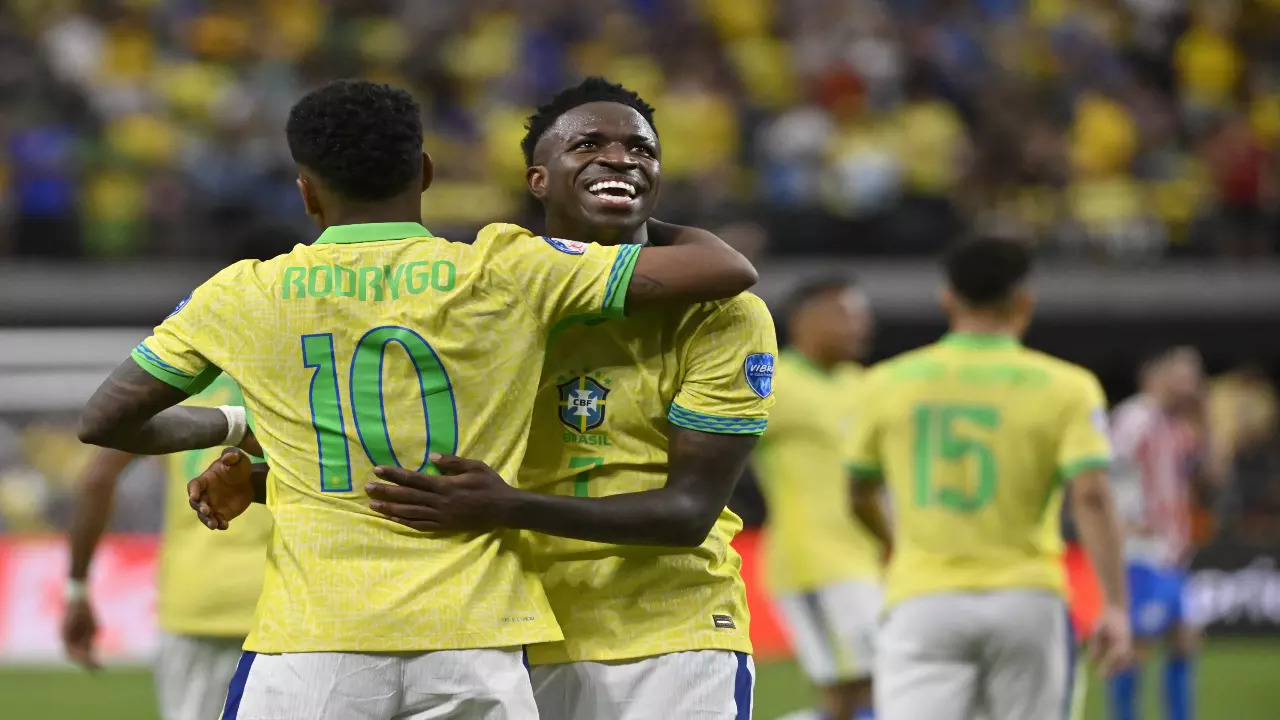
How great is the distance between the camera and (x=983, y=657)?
19.5 ft

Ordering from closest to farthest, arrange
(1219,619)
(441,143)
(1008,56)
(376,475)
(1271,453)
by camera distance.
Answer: (376,475), (1219,619), (1271,453), (441,143), (1008,56)

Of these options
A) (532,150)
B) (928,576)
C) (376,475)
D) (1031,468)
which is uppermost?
(532,150)

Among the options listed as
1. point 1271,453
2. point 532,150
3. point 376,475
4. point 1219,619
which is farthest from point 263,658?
point 1271,453

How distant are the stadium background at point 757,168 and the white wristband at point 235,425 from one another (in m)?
8.42

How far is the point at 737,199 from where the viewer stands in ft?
52.3

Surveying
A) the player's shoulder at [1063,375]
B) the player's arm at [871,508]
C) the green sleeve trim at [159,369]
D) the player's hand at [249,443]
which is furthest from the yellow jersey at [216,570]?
the player's shoulder at [1063,375]

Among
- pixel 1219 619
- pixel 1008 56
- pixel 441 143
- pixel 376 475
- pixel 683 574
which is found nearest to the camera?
pixel 376 475

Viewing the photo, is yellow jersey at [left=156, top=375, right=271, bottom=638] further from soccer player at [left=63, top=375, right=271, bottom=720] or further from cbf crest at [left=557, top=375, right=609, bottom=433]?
cbf crest at [left=557, top=375, right=609, bottom=433]

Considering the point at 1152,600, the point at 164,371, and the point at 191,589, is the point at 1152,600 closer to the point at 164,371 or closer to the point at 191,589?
the point at 191,589

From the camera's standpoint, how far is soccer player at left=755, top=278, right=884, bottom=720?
8680mm

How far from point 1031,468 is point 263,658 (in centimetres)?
318

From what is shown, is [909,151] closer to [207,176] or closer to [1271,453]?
[1271,453]

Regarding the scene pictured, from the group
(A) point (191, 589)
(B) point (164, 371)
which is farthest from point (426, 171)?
(A) point (191, 589)

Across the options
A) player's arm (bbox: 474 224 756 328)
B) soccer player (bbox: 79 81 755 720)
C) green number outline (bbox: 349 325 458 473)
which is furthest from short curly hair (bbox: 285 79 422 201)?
green number outline (bbox: 349 325 458 473)
